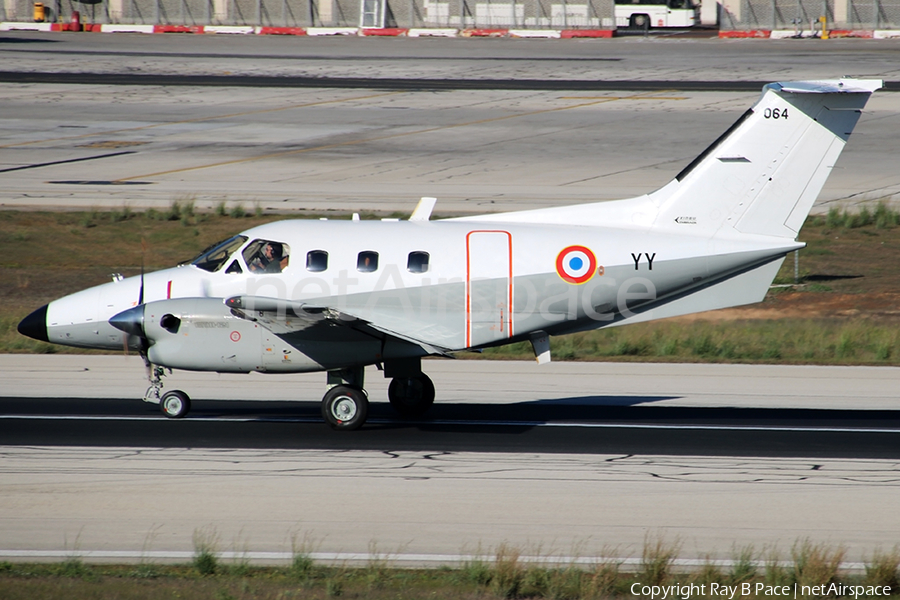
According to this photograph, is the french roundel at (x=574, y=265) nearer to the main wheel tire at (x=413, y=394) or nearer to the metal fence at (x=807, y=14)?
the main wheel tire at (x=413, y=394)

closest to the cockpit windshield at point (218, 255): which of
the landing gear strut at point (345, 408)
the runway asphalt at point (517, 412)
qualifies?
the runway asphalt at point (517, 412)

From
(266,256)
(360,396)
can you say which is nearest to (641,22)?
(266,256)

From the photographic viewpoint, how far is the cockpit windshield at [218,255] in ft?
47.5

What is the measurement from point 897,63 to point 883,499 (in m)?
49.4

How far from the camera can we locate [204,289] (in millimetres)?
14516

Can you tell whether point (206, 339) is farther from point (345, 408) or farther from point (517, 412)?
point (517, 412)

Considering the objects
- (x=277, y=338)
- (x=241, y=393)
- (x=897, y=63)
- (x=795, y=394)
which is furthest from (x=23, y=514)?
(x=897, y=63)

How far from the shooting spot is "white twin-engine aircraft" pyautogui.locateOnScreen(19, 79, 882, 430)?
1409cm

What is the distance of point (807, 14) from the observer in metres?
70.8

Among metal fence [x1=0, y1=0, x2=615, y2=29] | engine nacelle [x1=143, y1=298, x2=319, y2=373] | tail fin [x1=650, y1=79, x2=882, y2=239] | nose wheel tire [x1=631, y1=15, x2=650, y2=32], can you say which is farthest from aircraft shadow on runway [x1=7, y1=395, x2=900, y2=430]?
nose wheel tire [x1=631, y1=15, x2=650, y2=32]

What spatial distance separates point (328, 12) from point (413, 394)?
63143 mm

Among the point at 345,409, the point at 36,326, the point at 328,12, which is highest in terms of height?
the point at 328,12

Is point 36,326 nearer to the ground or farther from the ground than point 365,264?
nearer to the ground

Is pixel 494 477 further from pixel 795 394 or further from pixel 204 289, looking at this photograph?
pixel 795 394
